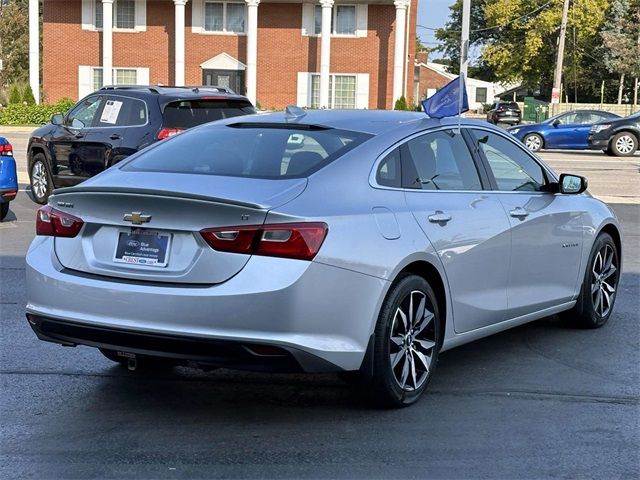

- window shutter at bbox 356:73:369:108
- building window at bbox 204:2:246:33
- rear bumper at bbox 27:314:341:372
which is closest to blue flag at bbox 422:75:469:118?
rear bumper at bbox 27:314:341:372

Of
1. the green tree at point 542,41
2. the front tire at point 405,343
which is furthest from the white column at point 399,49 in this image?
the front tire at point 405,343

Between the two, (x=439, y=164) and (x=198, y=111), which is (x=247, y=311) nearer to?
(x=439, y=164)

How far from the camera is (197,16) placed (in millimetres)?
44969

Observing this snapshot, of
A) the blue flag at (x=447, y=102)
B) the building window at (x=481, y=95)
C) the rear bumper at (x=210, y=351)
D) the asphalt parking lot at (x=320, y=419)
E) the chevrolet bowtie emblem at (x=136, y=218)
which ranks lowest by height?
the building window at (x=481, y=95)

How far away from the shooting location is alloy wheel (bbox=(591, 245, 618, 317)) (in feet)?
24.4

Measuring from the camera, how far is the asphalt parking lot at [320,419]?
178 inches

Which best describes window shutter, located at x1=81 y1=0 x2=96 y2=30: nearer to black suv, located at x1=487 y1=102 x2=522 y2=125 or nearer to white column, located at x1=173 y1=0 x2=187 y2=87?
white column, located at x1=173 y1=0 x2=187 y2=87

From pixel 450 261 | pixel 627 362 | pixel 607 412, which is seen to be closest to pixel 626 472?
pixel 607 412

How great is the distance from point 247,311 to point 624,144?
27.7m

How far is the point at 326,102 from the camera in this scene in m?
43.9

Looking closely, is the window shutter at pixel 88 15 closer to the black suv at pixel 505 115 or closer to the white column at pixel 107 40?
the white column at pixel 107 40

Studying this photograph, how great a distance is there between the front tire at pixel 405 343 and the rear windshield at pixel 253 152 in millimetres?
825

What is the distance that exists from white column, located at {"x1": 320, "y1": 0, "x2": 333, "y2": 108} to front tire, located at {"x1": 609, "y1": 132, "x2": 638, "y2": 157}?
622 inches

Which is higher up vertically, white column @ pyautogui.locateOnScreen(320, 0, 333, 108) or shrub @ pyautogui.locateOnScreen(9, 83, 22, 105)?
white column @ pyautogui.locateOnScreen(320, 0, 333, 108)
